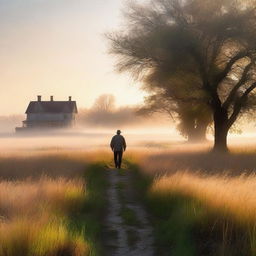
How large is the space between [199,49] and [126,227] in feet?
69.7

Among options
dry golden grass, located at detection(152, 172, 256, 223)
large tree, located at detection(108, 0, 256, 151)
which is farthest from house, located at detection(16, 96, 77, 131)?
dry golden grass, located at detection(152, 172, 256, 223)

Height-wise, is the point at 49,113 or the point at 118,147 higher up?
the point at 49,113

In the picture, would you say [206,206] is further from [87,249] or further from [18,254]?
[18,254]

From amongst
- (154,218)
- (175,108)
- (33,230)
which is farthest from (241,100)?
(33,230)

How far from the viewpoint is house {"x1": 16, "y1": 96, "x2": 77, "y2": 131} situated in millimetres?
101938

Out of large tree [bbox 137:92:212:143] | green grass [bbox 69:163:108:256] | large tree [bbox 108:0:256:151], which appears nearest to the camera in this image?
green grass [bbox 69:163:108:256]

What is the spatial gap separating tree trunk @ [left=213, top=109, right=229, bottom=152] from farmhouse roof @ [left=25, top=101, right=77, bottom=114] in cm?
7153

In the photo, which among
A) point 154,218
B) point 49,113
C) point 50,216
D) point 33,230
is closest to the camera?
point 33,230

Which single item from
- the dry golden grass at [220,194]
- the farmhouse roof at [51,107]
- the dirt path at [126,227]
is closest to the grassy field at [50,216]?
the dirt path at [126,227]

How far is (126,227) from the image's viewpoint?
1081 centimetres

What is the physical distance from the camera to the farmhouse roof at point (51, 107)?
101688mm

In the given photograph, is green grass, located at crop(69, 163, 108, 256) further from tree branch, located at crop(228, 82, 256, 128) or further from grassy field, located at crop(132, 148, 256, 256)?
tree branch, located at crop(228, 82, 256, 128)

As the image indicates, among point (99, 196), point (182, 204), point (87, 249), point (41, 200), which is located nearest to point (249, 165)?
point (99, 196)

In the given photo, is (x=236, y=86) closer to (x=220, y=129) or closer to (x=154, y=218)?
(x=220, y=129)
